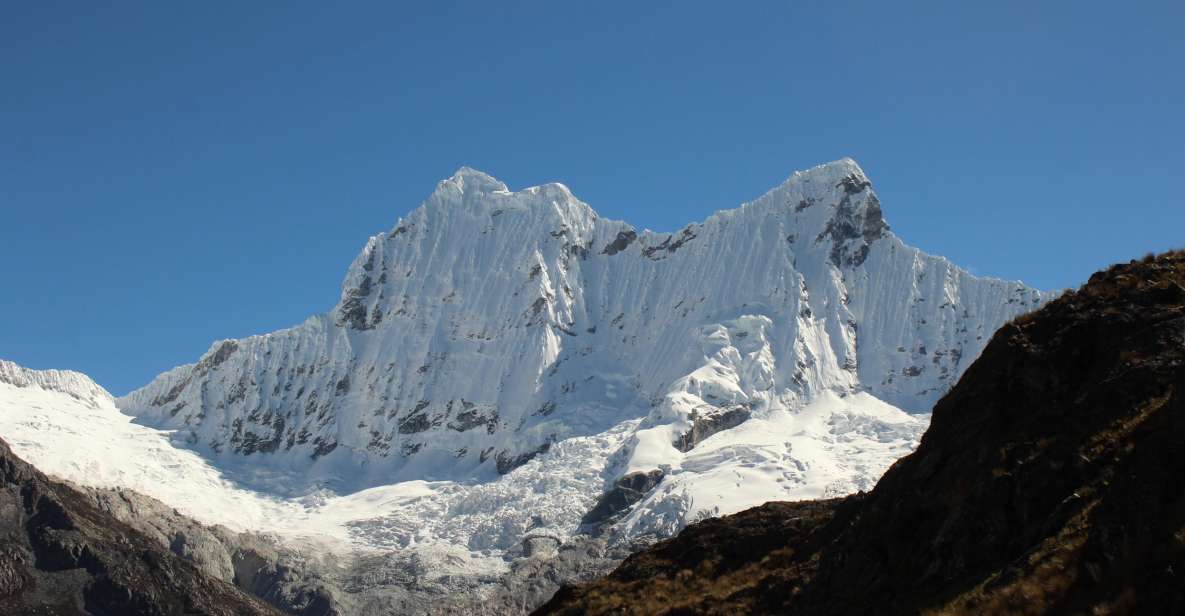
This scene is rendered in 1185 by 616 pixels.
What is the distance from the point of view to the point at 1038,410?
106 ft

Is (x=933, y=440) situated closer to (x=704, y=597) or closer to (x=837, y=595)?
(x=837, y=595)

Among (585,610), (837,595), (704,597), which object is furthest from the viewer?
(585,610)

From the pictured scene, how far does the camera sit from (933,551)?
31109 mm

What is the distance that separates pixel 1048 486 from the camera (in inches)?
1157

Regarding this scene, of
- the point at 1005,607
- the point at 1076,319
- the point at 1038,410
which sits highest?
the point at 1076,319

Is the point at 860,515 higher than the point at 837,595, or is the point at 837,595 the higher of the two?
the point at 860,515

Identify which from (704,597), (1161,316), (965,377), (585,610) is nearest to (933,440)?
(965,377)

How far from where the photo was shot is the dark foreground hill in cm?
2539

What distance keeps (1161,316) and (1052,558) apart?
364 inches

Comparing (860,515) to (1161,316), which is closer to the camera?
(1161,316)

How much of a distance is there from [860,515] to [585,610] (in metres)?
16.3

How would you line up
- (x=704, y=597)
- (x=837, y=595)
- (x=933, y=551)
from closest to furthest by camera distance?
(x=933, y=551) → (x=837, y=595) → (x=704, y=597)

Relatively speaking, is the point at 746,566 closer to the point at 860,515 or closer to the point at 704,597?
the point at 704,597

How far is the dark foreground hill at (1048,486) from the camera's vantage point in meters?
25.4
